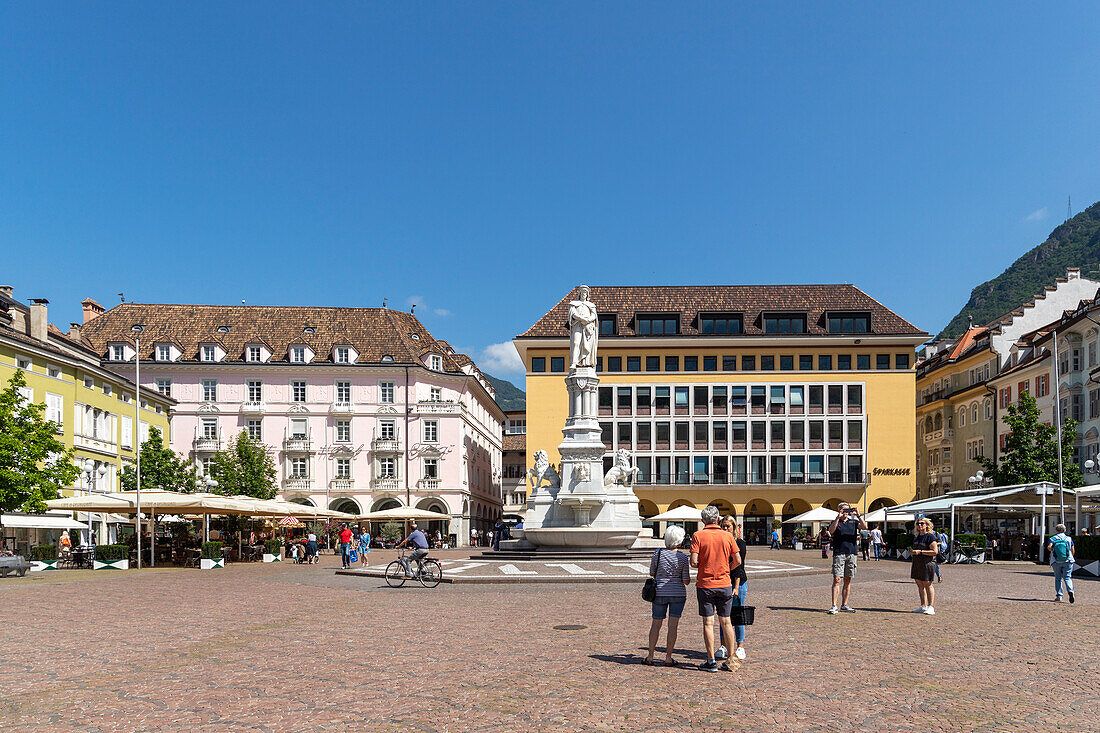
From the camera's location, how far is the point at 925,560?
16.9 m

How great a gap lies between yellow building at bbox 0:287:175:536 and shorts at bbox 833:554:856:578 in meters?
36.0

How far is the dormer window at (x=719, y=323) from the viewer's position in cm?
7312

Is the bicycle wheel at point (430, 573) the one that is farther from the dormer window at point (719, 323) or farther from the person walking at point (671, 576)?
the dormer window at point (719, 323)

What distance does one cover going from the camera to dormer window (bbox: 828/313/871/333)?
237ft

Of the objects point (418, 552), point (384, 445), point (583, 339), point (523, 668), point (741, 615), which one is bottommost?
point (418, 552)

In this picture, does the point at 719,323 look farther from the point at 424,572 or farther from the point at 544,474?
the point at 424,572

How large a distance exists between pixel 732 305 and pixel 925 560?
5916 centimetres

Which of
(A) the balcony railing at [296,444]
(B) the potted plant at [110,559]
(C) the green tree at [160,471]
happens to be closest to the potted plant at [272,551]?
(B) the potted plant at [110,559]

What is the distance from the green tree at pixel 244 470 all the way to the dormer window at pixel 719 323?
1262 inches

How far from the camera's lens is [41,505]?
34.9 m

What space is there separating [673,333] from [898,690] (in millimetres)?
63305

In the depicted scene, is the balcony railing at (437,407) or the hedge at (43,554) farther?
the balcony railing at (437,407)

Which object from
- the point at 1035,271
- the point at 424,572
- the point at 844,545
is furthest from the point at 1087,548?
the point at 1035,271

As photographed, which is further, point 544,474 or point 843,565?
point 544,474
